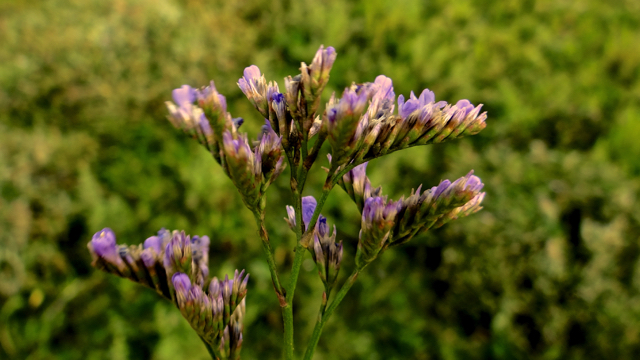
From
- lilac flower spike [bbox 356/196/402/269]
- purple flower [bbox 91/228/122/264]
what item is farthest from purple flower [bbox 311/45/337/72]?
purple flower [bbox 91/228/122/264]

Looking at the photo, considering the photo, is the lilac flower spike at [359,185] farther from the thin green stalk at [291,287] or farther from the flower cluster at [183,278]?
the flower cluster at [183,278]

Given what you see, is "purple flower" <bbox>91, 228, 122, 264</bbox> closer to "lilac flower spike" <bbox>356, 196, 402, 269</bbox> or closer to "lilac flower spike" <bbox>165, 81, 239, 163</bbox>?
"lilac flower spike" <bbox>165, 81, 239, 163</bbox>

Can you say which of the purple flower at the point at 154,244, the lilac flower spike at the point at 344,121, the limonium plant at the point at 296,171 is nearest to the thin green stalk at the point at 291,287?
the limonium plant at the point at 296,171

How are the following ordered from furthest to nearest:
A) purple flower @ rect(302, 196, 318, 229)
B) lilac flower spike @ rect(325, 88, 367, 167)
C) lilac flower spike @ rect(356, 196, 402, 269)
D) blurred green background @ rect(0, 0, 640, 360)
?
blurred green background @ rect(0, 0, 640, 360) → purple flower @ rect(302, 196, 318, 229) → lilac flower spike @ rect(356, 196, 402, 269) → lilac flower spike @ rect(325, 88, 367, 167)

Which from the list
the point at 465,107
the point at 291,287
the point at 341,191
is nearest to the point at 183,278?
the point at 291,287

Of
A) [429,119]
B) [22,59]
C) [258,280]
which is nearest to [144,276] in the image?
[429,119]

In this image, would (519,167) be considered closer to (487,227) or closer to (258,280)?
(487,227)

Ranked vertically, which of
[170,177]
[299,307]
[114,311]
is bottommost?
[299,307]
